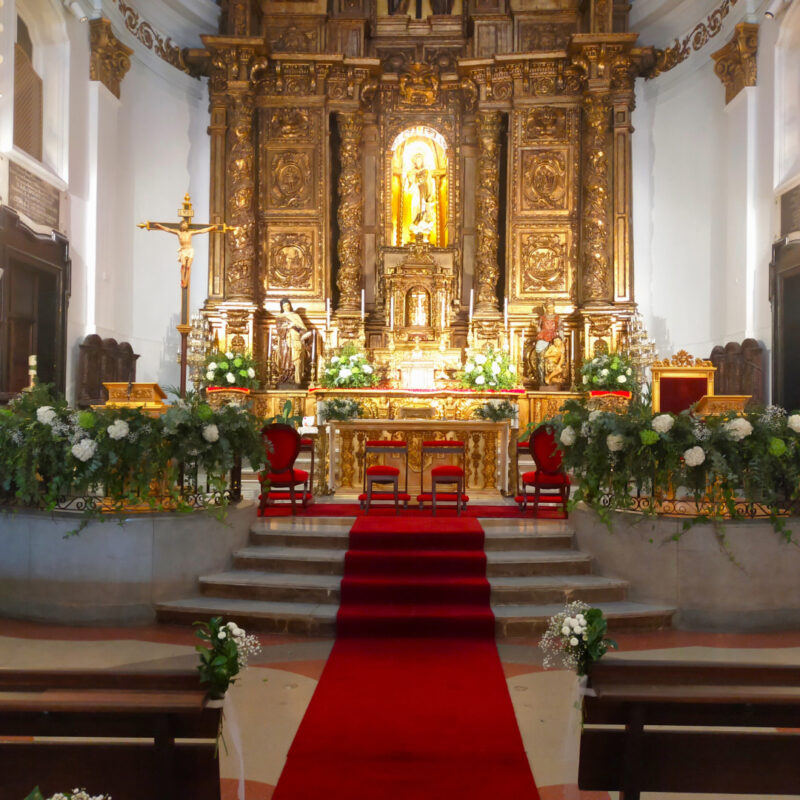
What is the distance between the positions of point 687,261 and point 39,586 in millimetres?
12876

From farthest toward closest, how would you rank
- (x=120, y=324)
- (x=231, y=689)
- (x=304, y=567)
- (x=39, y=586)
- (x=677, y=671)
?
(x=120, y=324) → (x=304, y=567) → (x=39, y=586) → (x=231, y=689) → (x=677, y=671)

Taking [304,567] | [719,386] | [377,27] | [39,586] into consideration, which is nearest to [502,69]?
[377,27]

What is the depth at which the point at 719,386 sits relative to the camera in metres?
14.0

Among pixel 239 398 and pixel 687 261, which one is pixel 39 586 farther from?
pixel 687 261

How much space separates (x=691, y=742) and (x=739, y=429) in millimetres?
4001

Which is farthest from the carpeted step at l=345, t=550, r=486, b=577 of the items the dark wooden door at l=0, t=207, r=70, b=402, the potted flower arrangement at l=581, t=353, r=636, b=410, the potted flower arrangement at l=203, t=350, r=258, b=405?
the potted flower arrangement at l=203, t=350, r=258, b=405

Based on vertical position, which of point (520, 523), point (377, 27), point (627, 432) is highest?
point (377, 27)

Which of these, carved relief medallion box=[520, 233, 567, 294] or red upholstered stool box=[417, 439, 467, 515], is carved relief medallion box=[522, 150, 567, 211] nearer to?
carved relief medallion box=[520, 233, 567, 294]

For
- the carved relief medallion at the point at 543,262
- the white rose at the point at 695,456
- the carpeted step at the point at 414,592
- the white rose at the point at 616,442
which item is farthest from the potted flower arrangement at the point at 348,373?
the white rose at the point at 695,456

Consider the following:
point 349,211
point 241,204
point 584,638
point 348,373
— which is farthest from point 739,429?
point 241,204

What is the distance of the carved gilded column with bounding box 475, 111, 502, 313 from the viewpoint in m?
16.3

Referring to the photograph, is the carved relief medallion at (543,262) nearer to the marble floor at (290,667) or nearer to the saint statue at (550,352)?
the saint statue at (550,352)

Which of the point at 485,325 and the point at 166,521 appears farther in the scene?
the point at 485,325

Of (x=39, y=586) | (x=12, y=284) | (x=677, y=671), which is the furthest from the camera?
(x=12, y=284)
